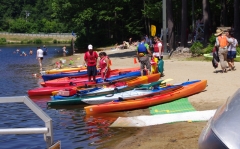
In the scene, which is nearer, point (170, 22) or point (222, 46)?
point (222, 46)

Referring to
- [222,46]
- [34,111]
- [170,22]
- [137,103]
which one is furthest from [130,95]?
[170,22]

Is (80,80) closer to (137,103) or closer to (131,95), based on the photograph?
(131,95)

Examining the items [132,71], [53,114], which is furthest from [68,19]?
[53,114]

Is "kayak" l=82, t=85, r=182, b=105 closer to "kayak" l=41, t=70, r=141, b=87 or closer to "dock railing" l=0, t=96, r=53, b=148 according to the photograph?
"kayak" l=41, t=70, r=141, b=87

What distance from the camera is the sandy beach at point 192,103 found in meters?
8.40

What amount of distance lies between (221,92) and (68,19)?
4685cm

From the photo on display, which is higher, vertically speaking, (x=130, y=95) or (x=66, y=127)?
(x=130, y=95)

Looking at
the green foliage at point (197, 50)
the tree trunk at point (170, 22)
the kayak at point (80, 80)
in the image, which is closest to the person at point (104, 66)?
the kayak at point (80, 80)

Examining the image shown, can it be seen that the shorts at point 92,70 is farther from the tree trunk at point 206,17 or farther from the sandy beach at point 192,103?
the tree trunk at point 206,17

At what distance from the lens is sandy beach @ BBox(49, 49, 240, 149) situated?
8.40 metres

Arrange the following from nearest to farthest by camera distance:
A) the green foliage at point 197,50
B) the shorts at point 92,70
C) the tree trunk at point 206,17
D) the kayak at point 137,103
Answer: the kayak at point 137,103 < the shorts at point 92,70 < the green foliage at point 197,50 < the tree trunk at point 206,17

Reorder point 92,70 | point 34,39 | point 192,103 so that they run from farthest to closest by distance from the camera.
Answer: point 34,39 < point 92,70 < point 192,103

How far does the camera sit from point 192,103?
1226 centimetres

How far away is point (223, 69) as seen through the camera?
648 inches
